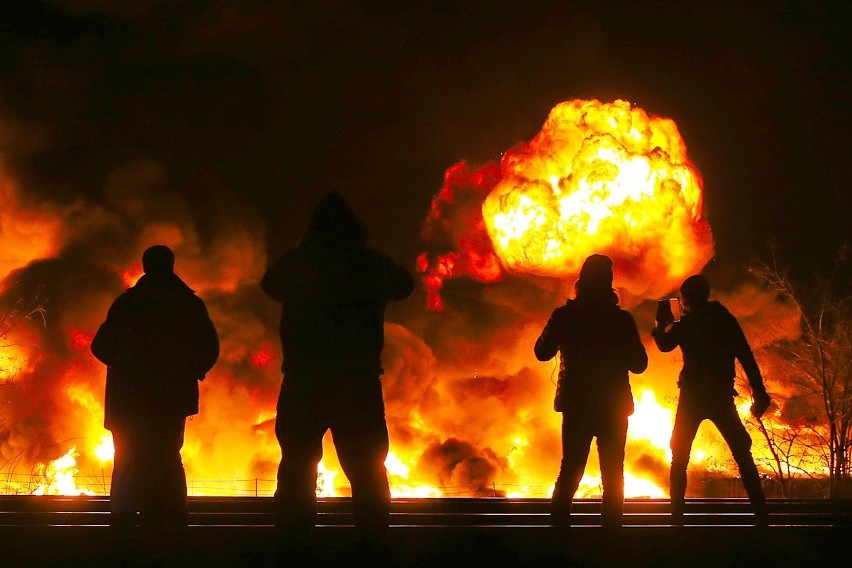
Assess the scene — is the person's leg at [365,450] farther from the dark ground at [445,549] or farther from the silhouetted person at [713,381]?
the silhouetted person at [713,381]

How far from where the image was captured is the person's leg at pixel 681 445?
25.3 feet

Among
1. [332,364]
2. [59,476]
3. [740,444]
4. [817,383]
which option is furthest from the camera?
[59,476]

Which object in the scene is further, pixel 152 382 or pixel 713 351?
pixel 713 351

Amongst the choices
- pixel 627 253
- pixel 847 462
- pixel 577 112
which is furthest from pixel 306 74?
pixel 847 462

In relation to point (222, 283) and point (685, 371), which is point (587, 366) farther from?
point (222, 283)

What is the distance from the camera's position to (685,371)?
786cm

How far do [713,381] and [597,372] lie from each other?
4.20ft

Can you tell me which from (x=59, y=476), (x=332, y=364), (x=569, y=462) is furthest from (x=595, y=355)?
(x=59, y=476)

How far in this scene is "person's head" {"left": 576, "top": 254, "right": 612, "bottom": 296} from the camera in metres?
7.13

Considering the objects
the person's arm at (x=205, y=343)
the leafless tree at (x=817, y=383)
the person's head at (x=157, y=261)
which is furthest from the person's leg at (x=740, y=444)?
the leafless tree at (x=817, y=383)

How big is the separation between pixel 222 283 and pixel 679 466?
68.1ft

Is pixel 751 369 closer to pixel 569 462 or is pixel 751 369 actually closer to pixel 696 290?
pixel 696 290

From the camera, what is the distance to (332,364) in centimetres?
568

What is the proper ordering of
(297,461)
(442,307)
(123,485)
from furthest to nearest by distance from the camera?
(442,307) → (123,485) → (297,461)
